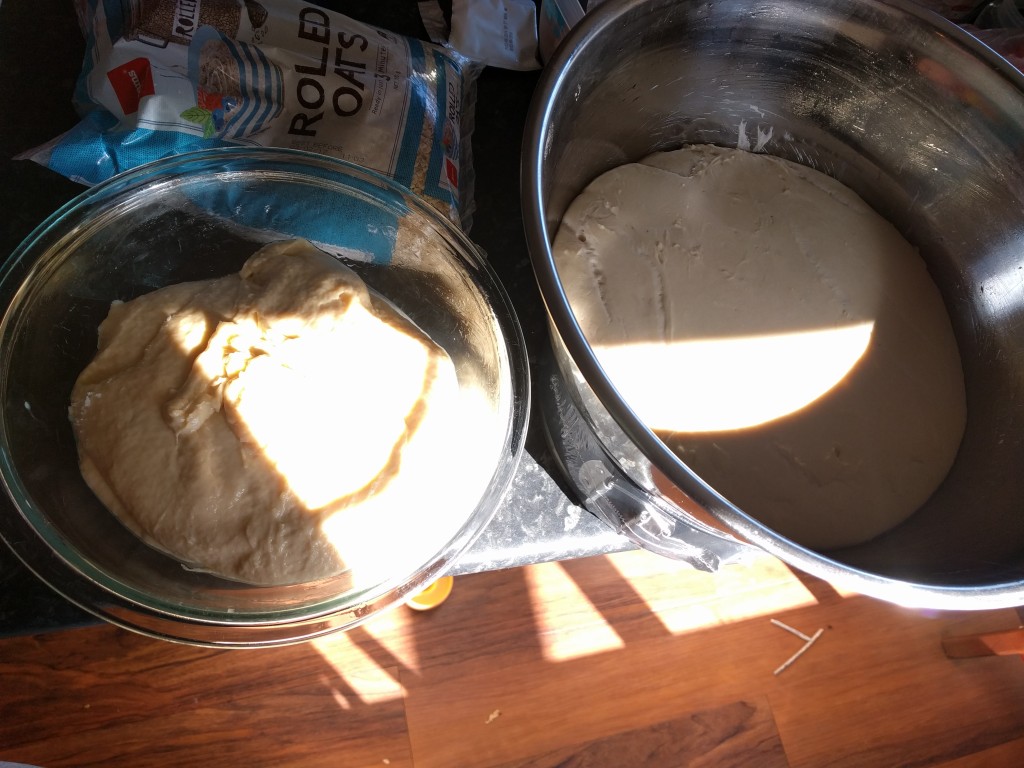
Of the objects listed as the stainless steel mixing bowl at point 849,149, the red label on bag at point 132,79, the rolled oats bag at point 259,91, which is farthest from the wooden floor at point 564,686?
the red label on bag at point 132,79

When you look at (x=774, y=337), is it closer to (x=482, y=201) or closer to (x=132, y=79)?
(x=482, y=201)

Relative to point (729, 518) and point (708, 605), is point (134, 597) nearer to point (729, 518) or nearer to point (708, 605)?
point (729, 518)

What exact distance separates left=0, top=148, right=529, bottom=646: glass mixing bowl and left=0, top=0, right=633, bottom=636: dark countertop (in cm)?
12

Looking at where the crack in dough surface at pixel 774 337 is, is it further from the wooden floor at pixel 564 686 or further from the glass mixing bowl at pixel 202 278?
the wooden floor at pixel 564 686

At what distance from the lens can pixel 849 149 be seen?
0.96 m

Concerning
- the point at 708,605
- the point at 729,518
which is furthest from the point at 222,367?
the point at 708,605

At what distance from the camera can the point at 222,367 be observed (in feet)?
2.47

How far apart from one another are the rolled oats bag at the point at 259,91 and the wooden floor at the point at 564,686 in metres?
0.80

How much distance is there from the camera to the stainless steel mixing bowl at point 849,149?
0.72 meters

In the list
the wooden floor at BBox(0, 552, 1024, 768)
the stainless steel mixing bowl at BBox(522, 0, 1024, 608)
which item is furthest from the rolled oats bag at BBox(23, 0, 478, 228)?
the wooden floor at BBox(0, 552, 1024, 768)

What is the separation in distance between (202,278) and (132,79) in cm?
21

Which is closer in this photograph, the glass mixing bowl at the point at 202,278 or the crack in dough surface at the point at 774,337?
the glass mixing bowl at the point at 202,278

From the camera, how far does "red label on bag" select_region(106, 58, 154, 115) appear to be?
759 millimetres

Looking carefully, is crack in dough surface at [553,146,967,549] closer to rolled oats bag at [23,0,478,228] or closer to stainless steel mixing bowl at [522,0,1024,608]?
stainless steel mixing bowl at [522,0,1024,608]
